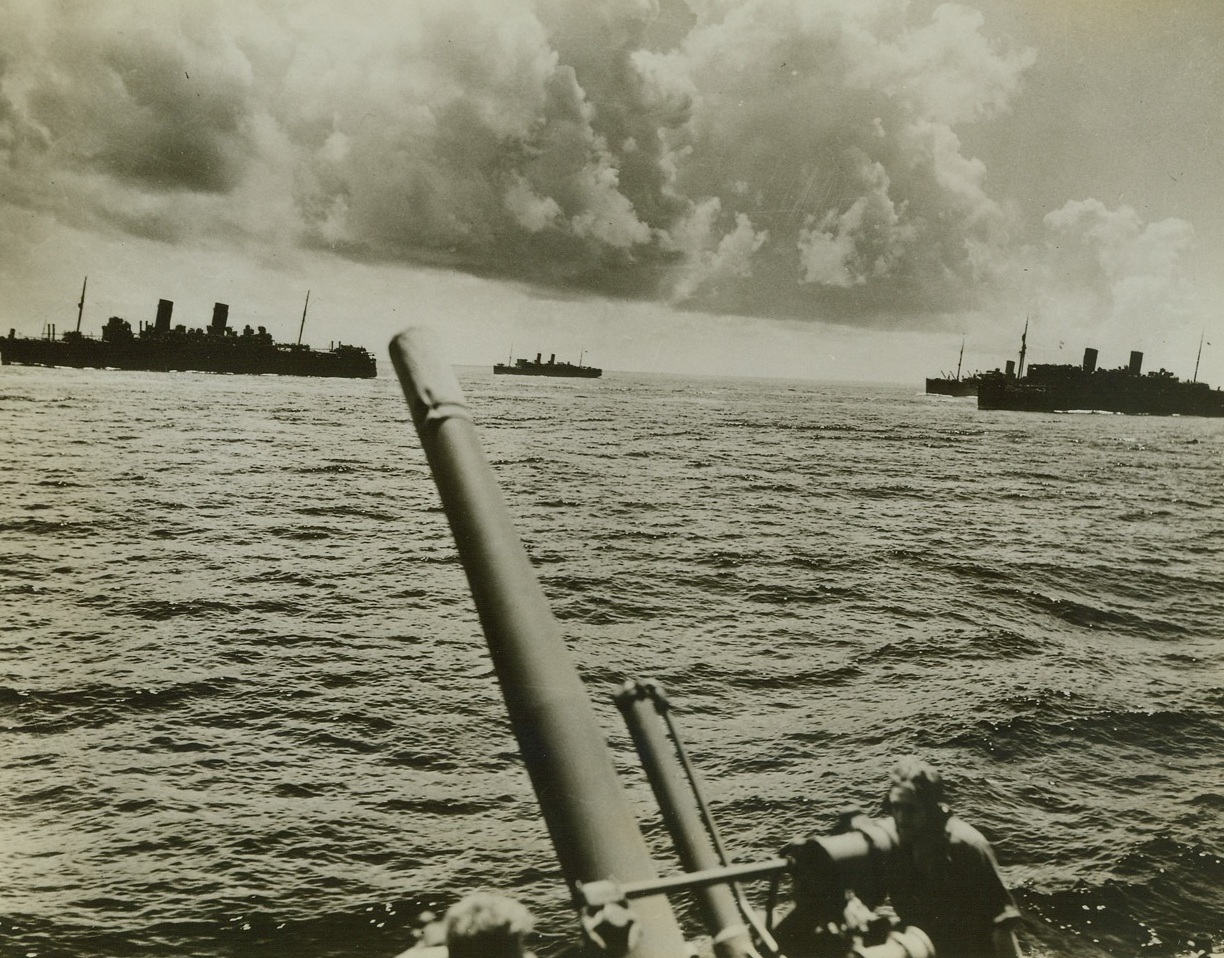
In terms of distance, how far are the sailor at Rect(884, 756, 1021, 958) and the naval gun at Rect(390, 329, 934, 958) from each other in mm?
309

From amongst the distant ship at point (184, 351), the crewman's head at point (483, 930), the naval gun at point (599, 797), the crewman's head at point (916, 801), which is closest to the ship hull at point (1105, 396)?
the distant ship at point (184, 351)

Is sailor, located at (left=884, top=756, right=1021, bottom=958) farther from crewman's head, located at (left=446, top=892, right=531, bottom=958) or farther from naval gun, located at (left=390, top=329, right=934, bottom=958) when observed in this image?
crewman's head, located at (left=446, top=892, right=531, bottom=958)

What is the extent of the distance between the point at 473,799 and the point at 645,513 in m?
15.6

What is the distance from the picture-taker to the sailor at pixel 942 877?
329cm

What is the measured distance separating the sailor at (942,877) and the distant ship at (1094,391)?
88712mm

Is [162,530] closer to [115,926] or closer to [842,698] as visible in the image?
[115,926]

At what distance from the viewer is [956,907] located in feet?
11.1

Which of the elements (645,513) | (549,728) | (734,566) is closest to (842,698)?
(734,566)

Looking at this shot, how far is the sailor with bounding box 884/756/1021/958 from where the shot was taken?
10.8 feet

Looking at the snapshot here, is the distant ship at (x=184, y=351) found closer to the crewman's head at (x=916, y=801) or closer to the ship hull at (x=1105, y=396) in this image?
the crewman's head at (x=916, y=801)

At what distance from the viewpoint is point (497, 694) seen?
11359mm

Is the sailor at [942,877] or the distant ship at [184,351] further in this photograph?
the distant ship at [184,351]

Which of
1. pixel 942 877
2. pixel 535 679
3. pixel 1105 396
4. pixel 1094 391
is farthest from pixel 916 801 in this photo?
pixel 1105 396

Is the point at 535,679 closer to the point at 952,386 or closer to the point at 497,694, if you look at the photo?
the point at 497,694
